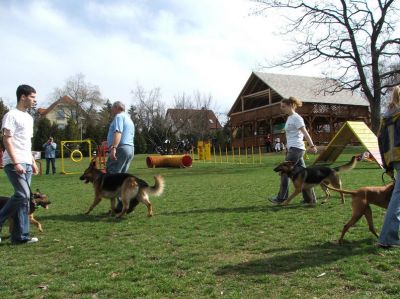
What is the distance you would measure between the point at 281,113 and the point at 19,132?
112ft

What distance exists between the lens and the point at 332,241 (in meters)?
5.23

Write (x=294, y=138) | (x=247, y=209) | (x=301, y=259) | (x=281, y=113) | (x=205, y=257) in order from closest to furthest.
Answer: (x=301, y=259) → (x=205, y=257) → (x=247, y=209) → (x=294, y=138) → (x=281, y=113)

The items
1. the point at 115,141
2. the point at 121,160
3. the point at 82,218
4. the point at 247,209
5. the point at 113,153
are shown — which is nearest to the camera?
the point at 115,141

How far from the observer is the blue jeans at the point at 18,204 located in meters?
5.47

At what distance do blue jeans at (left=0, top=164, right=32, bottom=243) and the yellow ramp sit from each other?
11.8 m

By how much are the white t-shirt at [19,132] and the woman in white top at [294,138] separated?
4.68m

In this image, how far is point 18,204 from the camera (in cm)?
553

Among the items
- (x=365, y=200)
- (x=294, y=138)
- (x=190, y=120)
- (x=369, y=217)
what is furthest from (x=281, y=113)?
(x=365, y=200)

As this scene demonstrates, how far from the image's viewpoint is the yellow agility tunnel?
2352 cm

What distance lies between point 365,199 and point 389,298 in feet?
5.94

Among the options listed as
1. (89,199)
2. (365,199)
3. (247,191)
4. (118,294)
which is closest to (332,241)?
(365,199)

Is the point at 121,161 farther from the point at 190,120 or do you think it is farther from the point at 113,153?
the point at 190,120

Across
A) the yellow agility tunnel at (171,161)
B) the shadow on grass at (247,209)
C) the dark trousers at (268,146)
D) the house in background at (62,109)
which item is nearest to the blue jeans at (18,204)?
the shadow on grass at (247,209)

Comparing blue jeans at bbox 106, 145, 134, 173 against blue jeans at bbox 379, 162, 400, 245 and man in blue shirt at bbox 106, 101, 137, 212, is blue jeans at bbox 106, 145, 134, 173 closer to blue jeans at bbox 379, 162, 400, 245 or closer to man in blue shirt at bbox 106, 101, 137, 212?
man in blue shirt at bbox 106, 101, 137, 212
